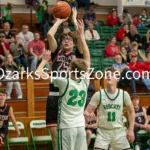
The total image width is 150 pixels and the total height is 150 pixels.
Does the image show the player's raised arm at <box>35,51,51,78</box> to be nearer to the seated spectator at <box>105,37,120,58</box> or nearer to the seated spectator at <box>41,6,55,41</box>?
the seated spectator at <box>105,37,120,58</box>

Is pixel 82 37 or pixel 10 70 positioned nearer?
pixel 82 37

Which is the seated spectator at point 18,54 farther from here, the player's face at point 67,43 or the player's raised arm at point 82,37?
the player's raised arm at point 82,37

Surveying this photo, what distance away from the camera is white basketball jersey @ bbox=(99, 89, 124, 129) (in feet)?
24.2

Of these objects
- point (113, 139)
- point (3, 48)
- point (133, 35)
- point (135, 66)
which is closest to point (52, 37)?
point (113, 139)

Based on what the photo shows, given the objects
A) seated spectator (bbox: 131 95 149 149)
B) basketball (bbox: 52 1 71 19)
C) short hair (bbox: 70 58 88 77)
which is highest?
basketball (bbox: 52 1 71 19)

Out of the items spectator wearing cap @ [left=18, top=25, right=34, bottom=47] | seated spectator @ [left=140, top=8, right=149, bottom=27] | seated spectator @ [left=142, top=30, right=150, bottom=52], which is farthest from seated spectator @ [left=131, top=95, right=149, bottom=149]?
seated spectator @ [left=140, top=8, right=149, bottom=27]

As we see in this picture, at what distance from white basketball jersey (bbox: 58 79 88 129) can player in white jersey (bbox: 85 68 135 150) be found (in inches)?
39.3

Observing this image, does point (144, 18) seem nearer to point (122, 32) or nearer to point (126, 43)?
point (122, 32)

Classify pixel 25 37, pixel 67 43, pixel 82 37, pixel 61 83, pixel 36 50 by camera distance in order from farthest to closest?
pixel 25 37, pixel 36 50, pixel 67 43, pixel 82 37, pixel 61 83

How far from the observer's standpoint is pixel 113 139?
24.0 ft

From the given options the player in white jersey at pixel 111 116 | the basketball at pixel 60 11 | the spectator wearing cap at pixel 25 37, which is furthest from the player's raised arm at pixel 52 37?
the spectator wearing cap at pixel 25 37

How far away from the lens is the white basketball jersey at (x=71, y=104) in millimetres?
6223

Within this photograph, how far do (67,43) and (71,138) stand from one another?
133 cm

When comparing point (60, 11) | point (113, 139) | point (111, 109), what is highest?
point (60, 11)
